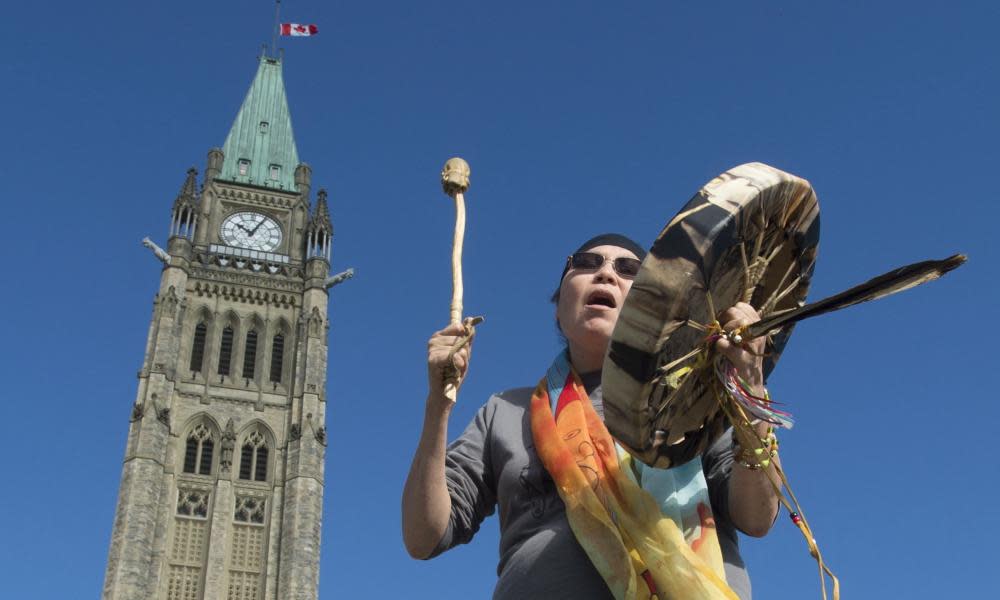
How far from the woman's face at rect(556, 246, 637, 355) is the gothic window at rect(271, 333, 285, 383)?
42.8 m

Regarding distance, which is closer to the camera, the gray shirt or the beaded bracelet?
the beaded bracelet

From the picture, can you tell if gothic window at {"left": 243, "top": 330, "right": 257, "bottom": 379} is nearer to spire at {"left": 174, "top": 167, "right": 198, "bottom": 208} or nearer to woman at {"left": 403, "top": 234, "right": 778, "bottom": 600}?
spire at {"left": 174, "top": 167, "right": 198, "bottom": 208}

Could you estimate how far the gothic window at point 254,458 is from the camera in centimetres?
4281

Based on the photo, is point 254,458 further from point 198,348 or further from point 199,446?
point 198,348

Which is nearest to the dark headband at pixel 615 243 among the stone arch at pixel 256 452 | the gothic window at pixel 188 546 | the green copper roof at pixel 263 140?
the gothic window at pixel 188 546

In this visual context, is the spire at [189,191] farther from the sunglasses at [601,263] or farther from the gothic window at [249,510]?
the sunglasses at [601,263]

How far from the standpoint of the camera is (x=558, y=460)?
2.79 metres

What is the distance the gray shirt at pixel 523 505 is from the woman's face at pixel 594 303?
0.12m

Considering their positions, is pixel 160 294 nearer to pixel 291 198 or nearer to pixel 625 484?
pixel 291 198

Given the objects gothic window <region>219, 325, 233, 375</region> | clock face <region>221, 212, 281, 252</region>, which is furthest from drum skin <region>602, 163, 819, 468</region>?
clock face <region>221, 212, 281, 252</region>

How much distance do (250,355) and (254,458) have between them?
459 centimetres

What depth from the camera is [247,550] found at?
135ft

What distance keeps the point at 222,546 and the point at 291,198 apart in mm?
15421

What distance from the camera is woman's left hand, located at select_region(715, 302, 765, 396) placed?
8.18ft
